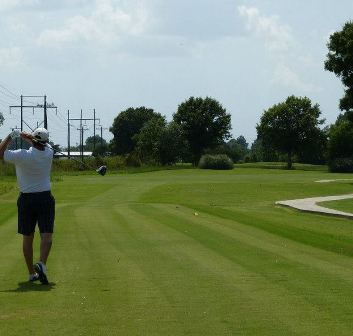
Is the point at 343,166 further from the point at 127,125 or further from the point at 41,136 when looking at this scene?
the point at 41,136

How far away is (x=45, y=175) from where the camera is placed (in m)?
12.0

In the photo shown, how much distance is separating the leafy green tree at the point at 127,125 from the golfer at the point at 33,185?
560ft

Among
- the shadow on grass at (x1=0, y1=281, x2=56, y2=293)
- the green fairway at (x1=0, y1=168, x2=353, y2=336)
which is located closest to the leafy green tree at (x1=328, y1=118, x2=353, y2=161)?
the green fairway at (x1=0, y1=168, x2=353, y2=336)

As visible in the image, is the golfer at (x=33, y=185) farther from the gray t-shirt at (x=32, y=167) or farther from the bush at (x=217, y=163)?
the bush at (x=217, y=163)

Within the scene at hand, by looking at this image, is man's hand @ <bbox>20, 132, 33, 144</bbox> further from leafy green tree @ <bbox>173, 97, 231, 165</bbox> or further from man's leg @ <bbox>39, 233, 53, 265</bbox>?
leafy green tree @ <bbox>173, 97, 231, 165</bbox>

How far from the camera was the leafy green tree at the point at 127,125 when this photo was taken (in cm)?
18412

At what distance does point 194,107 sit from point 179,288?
130m

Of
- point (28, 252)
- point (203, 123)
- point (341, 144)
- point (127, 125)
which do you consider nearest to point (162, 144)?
point (203, 123)

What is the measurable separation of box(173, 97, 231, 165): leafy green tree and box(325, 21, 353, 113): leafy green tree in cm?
7279

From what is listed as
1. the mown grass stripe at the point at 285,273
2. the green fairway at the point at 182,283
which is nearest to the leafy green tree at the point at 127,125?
the green fairway at the point at 182,283

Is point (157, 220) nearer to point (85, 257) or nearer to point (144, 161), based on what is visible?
point (85, 257)

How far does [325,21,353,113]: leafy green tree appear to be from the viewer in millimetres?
64750

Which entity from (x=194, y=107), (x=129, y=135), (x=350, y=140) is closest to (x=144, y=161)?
(x=194, y=107)

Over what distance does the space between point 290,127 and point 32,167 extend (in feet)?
394
